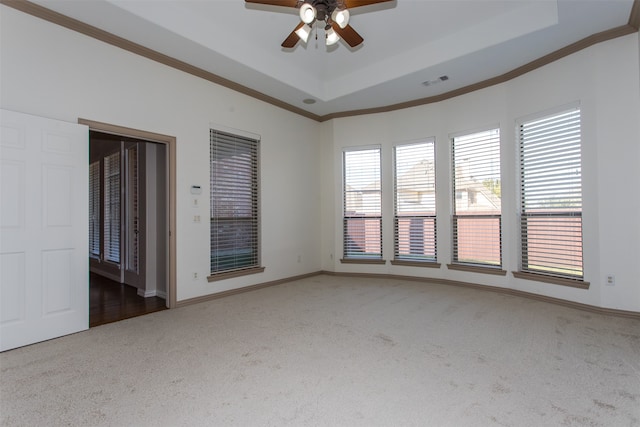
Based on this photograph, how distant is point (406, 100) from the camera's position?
225 inches

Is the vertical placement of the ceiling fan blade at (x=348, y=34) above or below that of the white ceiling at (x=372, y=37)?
below

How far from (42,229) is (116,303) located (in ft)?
5.76

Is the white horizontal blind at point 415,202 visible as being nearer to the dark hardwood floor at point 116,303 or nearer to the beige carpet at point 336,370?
the beige carpet at point 336,370

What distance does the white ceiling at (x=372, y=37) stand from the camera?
3342 mm

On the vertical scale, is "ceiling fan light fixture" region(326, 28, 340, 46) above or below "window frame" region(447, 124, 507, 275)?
above

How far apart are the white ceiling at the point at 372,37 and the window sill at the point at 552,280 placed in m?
2.93

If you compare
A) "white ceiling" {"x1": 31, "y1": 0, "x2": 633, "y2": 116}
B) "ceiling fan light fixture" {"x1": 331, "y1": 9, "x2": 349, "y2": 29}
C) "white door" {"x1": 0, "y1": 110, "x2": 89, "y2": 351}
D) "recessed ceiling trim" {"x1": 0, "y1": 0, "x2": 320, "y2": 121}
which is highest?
"white ceiling" {"x1": 31, "y1": 0, "x2": 633, "y2": 116}

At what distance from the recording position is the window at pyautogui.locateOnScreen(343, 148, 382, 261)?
20.2 ft

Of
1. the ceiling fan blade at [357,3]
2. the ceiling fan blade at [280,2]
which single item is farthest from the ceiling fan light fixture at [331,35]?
the ceiling fan blade at [280,2]

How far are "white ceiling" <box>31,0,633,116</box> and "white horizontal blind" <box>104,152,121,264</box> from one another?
3.08 meters

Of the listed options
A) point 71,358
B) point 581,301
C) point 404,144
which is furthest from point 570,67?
point 71,358

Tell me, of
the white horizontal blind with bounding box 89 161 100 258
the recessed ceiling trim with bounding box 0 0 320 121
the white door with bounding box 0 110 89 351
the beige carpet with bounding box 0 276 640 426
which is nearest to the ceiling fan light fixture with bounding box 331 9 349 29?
the recessed ceiling trim with bounding box 0 0 320 121

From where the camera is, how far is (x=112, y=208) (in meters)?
6.10

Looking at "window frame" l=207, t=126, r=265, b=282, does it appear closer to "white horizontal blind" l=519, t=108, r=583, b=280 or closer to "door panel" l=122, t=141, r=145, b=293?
"door panel" l=122, t=141, r=145, b=293
